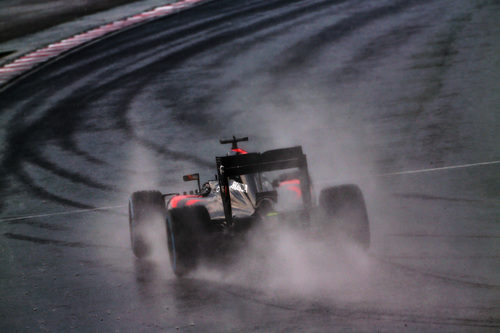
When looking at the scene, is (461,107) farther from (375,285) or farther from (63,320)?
(63,320)

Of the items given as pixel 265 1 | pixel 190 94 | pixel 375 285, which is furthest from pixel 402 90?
pixel 265 1

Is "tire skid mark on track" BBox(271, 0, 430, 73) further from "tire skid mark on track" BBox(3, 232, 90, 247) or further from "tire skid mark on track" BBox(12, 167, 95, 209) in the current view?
"tire skid mark on track" BBox(3, 232, 90, 247)

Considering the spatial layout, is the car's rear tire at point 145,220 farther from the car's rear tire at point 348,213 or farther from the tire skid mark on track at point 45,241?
the car's rear tire at point 348,213

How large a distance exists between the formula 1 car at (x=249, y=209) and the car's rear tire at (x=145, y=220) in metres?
0.69

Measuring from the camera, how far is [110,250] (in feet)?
35.0

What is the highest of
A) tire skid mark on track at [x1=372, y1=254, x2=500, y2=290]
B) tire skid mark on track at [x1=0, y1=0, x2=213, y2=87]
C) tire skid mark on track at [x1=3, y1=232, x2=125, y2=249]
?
tire skid mark on track at [x1=0, y1=0, x2=213, y2=87]

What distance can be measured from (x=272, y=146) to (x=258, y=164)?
7181mm

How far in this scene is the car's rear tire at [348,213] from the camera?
Result: 8.72 metres

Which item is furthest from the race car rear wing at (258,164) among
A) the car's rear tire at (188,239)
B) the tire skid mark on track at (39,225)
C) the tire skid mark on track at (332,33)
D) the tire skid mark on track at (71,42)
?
the tire skid mark on track at (71,42)

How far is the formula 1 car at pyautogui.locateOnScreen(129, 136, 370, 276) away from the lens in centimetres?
877

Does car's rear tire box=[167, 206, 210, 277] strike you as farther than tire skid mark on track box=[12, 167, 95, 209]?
No

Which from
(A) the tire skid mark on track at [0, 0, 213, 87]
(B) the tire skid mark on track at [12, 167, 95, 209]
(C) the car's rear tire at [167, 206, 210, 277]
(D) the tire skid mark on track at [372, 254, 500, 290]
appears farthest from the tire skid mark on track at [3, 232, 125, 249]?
(A) the tire skid mark on track at [0, 0, 213, 87]

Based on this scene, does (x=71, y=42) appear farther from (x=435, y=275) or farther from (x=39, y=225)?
(x=435, y=275)

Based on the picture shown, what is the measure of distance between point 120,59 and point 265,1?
27.2 ft
